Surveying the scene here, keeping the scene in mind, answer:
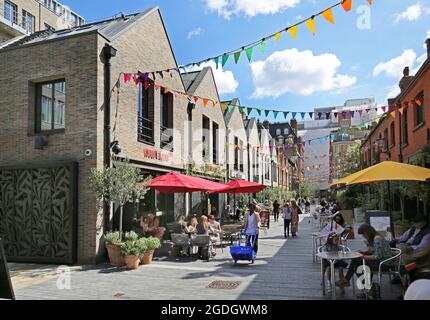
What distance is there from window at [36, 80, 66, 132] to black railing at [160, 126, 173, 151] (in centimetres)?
421

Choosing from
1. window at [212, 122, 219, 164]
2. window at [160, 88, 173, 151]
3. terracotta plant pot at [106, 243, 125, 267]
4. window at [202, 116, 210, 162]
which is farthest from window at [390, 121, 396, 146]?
terracotta plant pot at [106, 243, 125, 267]

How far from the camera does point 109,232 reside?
1010cm

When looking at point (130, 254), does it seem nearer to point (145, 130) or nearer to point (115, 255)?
point (115, 255)

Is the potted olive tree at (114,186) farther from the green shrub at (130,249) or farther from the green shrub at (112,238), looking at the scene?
the green shrub at (130,249)

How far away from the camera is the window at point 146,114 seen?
1291 centimetres

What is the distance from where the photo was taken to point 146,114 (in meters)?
13.4

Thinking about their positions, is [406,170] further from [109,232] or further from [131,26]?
[131,26]

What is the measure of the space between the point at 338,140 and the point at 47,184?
66700 millimetres

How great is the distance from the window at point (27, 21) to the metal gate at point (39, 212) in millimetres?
33930

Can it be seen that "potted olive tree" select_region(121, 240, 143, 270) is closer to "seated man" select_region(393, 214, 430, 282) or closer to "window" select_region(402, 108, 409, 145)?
"seated man" select_region(393, 214, 430, 282)

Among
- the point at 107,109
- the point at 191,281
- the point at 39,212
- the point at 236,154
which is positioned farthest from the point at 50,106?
the point at 236,154

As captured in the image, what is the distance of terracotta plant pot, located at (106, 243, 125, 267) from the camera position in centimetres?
940

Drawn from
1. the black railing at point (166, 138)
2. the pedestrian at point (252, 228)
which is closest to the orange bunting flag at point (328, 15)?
the pedestrian at point (252, 228)
